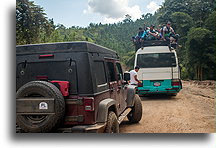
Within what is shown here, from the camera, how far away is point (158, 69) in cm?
819

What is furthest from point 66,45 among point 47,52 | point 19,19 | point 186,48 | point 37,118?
point 186,48

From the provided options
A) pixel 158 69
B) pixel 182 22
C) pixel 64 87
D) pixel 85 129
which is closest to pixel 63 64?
pixel 64 87

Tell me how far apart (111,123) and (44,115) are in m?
0.92

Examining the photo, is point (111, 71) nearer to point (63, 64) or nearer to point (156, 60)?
point (63, 64)

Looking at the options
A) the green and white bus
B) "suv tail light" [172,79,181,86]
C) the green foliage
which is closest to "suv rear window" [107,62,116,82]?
the green and white bus

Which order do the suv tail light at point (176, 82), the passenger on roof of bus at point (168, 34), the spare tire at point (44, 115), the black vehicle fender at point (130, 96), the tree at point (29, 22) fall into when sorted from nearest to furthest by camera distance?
the spare tire at point (44, 115), the tree at point (29, 22), the black vehicle fender at point (130, 96), the suv tail light at point (176, 82), the passenger on roof of bus at point (168, 34)

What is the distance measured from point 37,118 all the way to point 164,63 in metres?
6.03

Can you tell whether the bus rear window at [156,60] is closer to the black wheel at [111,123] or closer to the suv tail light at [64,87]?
the black wheel at [111,123]

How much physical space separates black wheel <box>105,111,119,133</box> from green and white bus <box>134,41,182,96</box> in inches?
187

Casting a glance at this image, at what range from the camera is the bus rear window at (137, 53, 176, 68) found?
826 cm

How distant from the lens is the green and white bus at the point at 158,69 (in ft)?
26.3

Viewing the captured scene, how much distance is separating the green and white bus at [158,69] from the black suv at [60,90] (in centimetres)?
499

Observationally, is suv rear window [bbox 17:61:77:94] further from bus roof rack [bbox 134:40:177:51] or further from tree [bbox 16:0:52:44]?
bus roof rack [bbox 134:40:177:51]

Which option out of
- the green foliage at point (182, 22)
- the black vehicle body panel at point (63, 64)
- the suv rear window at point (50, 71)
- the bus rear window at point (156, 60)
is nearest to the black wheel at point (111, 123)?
the black vehicle body panel at point (63, 64)
